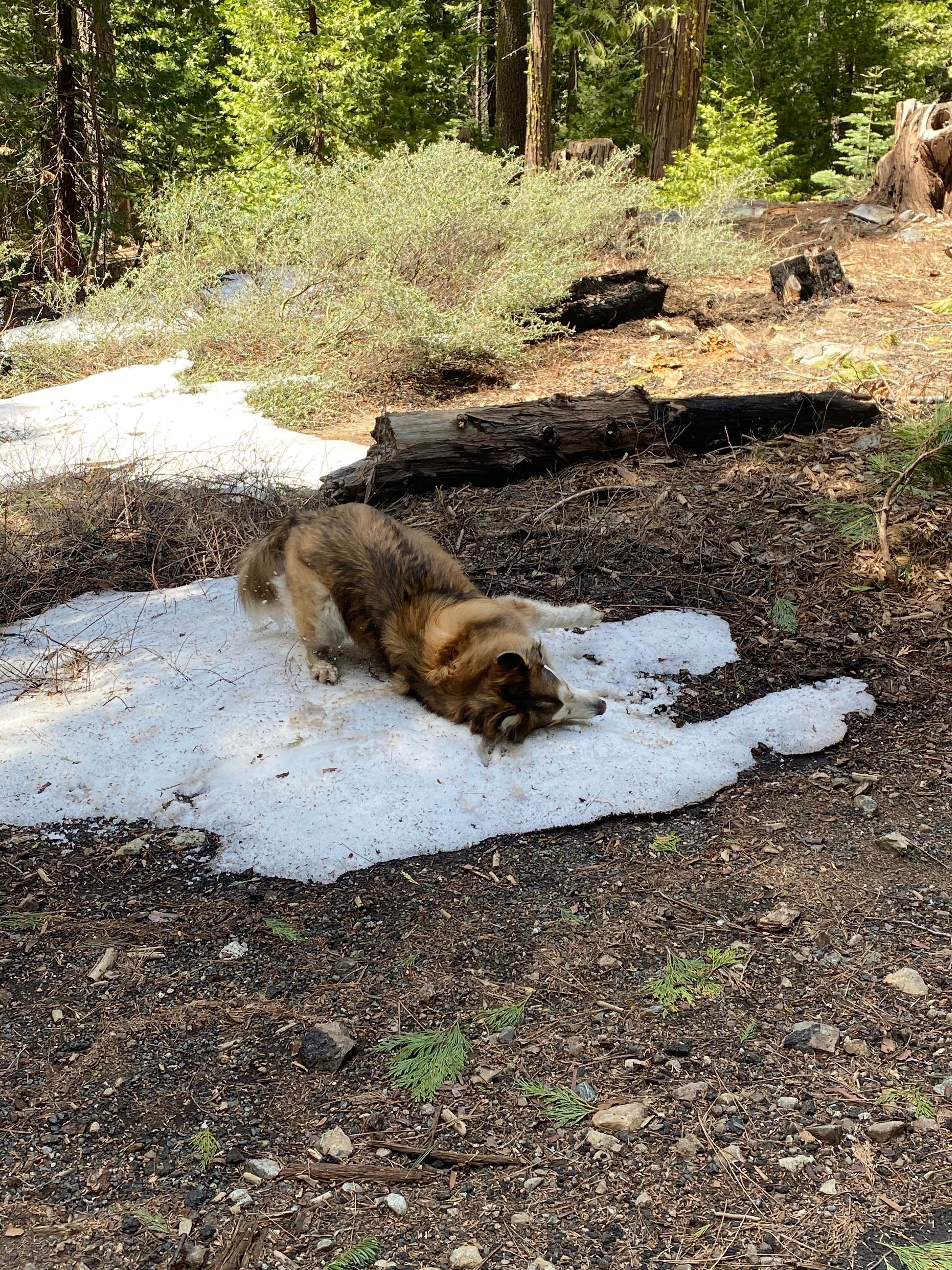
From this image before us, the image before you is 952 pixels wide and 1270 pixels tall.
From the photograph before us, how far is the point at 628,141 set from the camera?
76.9ft

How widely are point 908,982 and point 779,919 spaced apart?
0.48 meters

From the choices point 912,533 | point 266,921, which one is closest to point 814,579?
point 912,533

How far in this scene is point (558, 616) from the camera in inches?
223

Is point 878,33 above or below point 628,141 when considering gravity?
A: above

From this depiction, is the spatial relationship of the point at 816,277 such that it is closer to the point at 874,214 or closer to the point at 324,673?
the point at 874,214

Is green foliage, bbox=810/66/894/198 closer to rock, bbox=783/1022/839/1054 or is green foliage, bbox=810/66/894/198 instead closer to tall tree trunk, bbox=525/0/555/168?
tall tree trunk, bbox=525/0/555/168

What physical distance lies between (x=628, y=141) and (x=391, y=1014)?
24009mm

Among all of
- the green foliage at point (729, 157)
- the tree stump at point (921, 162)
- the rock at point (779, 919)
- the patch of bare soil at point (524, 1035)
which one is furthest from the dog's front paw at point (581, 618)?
the tree stump at point (921, 162)

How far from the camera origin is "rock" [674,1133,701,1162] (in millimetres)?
2771

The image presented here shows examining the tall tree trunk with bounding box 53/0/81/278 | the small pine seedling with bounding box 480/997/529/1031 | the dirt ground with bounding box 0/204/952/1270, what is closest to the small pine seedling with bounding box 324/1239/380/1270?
the dirt ground with bounding box 0/204/952/1270

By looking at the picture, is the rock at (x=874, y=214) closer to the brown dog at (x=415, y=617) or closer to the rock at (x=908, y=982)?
the brown dog at (x=415, y=617)

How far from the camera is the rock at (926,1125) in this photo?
2.78 m

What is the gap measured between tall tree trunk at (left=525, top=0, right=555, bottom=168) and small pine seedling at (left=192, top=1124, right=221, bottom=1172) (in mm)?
15069

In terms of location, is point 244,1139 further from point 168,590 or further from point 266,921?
point 168,590
